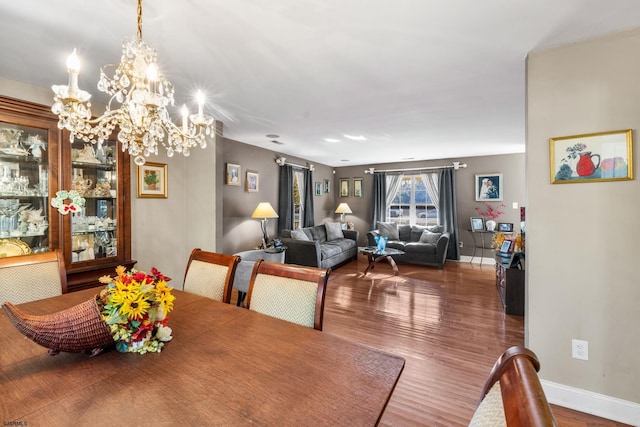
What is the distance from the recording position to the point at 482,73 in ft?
7.35

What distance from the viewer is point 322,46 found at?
72.8 inches

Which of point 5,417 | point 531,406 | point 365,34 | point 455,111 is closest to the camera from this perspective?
point 531,406

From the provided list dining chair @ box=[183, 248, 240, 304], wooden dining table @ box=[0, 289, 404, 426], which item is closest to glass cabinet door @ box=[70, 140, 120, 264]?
dining chair @ box=[183, 248, 240, 304]

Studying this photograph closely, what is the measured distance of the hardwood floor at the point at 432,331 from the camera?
1761 millimetres

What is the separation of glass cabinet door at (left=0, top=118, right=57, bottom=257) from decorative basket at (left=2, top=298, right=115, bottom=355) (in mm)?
1879

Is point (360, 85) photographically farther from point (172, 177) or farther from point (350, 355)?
point (172, 177)

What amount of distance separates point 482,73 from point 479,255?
4937 millimetres

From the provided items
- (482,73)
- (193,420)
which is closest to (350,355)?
(193,420)

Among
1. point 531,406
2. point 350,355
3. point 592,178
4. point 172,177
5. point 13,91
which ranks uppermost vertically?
point 13,91

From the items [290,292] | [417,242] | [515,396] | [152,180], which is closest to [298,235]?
[152,180]

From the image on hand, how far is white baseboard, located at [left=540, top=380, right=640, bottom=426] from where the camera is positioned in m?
1.66

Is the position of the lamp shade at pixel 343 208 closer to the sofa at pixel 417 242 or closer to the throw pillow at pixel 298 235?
the sofa at pixel 417 242

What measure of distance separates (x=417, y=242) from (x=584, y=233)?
4428 millimetres

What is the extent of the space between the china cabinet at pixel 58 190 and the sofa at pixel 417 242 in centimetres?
479
